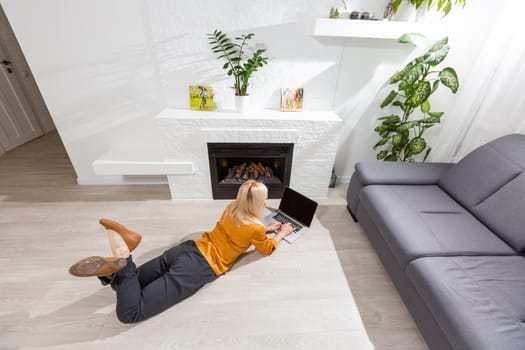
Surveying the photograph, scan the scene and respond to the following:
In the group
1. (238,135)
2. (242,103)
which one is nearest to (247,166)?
(238,135)

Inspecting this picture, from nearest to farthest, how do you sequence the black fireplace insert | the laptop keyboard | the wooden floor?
1. the wooden floor
2. the laptop keyboard
3. the black fireplace insert

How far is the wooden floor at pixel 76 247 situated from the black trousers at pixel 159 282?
0.18 meters

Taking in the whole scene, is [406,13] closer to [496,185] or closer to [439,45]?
[439,45]

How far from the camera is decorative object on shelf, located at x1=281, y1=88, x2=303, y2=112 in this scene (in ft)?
7.08

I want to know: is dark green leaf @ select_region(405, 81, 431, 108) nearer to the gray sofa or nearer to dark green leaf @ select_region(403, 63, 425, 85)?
dark green leaf @ select_region(403, 63, 425, 85)

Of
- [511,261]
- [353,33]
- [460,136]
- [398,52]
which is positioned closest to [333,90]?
[353,33]

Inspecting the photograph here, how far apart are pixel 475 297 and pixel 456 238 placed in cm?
39

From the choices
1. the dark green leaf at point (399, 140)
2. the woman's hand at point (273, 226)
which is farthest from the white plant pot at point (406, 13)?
the woman's hand at point (273, 226)

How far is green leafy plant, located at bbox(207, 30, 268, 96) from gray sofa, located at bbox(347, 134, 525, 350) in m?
1.21

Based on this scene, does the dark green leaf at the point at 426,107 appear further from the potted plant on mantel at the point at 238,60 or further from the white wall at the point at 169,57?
the potted plant on mantel at the point at 238,60

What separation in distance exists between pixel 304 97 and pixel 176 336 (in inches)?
81.6

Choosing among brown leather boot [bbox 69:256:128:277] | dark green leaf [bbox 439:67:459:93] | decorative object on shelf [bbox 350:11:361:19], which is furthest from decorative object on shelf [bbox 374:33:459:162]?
brown leather boot [bbox 69:256:128:277]

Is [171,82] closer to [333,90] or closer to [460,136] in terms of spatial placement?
[333,90]

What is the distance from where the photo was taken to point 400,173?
192cm
